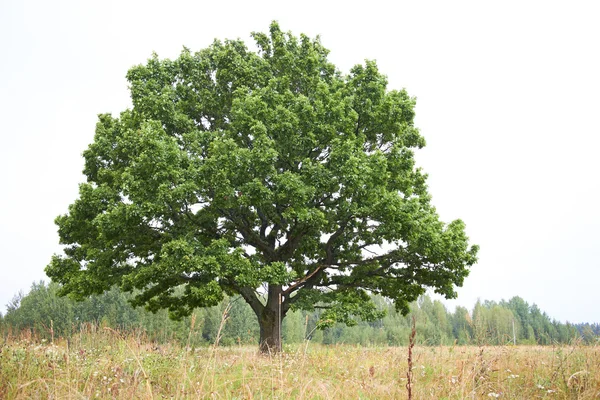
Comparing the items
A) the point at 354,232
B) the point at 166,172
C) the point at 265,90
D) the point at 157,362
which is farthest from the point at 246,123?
the point at 157,362

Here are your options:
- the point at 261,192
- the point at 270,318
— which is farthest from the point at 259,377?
the point at 270,318

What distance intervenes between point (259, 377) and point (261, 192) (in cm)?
1040

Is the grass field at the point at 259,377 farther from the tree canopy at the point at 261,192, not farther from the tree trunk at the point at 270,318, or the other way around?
the tree trunk at the point at 270,318

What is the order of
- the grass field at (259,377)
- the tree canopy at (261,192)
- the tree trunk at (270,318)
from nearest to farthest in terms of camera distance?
the grass field at (259,377) → the tree canopy at (261,192) → the tree trunk at (270,318)

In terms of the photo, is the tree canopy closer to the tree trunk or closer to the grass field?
the tree trunk

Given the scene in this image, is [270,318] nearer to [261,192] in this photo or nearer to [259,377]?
[261,192]

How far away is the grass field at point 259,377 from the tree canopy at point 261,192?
20.1 feet

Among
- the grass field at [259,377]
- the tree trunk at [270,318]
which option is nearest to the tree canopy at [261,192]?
the tree trunk at [270,318]

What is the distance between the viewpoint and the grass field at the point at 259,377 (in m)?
5.63

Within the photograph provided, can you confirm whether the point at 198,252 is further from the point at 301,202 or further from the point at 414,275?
the point at 414,275

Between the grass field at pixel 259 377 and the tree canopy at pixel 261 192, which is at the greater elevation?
the tree canopy at pixel 261 192

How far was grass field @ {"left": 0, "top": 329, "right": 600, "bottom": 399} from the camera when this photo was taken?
18.5 feet

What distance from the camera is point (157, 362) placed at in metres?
7.28

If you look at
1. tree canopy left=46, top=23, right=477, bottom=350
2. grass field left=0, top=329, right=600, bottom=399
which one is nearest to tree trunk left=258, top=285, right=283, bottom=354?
tree canopy left=46, top=23, right=477, bottom=350
